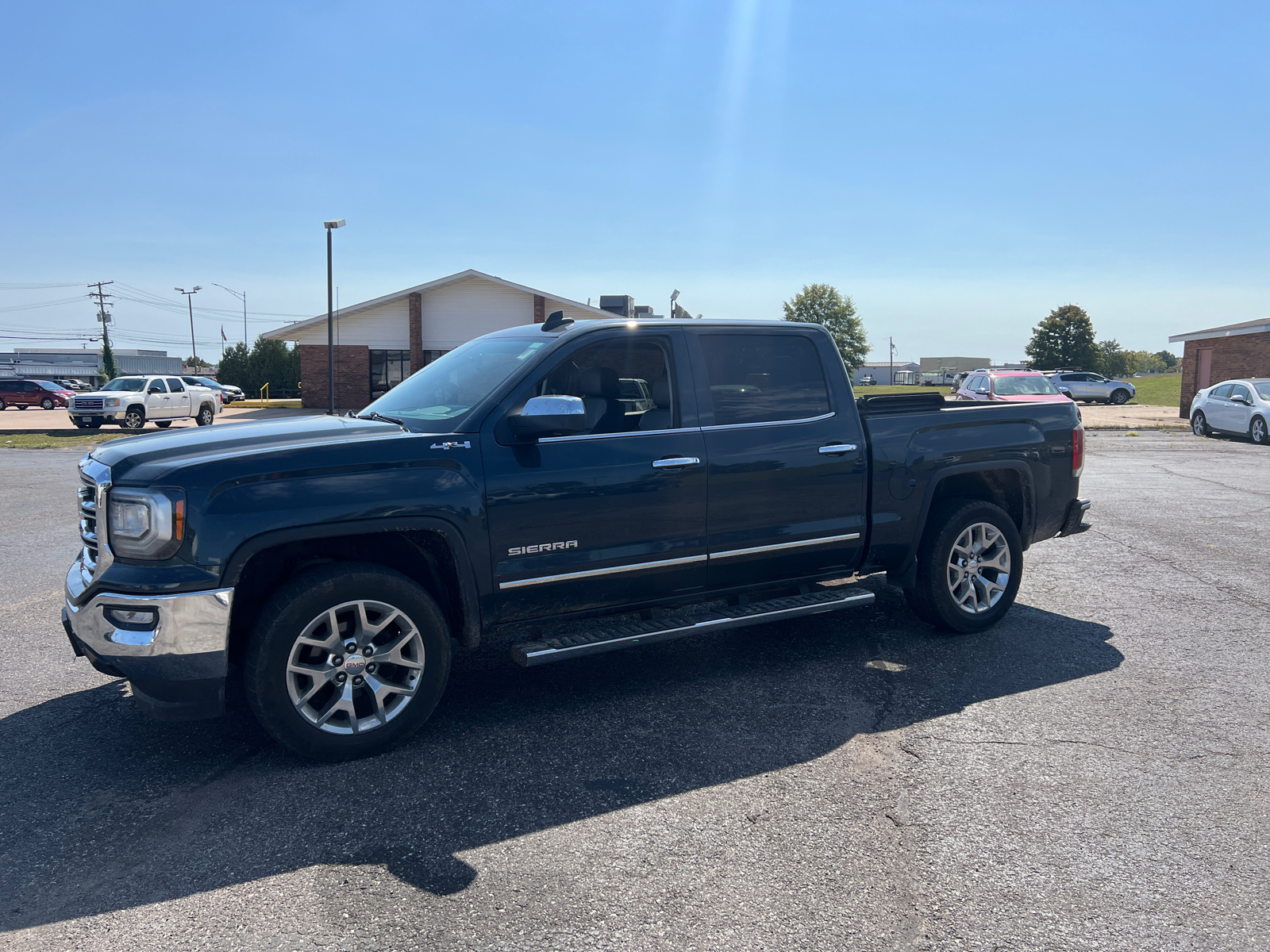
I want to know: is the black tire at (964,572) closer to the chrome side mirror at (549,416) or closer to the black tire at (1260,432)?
the chrome side mirror at (549,416)

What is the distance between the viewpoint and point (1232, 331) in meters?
31.1

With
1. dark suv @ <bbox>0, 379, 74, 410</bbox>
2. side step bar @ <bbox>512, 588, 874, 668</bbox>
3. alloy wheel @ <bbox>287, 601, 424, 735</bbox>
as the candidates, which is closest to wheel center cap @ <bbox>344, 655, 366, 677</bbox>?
alloy wheel @ <bbox>287, 601, 424, 735</bbox>

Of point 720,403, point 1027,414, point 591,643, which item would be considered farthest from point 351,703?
point 1027,414

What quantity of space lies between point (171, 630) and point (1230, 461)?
1911 centimetres

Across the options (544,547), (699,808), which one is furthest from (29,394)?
(699,808)

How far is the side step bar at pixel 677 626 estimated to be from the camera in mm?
4266

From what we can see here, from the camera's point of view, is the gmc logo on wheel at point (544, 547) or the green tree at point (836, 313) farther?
the green tree at point (836, 313)

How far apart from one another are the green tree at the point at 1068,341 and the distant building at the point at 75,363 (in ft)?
337

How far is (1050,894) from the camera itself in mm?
2980

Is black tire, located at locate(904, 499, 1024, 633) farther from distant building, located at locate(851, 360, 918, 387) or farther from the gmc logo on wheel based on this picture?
distant building, located at locate(851, 360, 918, 387)

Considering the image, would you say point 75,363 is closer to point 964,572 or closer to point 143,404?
point 143,404

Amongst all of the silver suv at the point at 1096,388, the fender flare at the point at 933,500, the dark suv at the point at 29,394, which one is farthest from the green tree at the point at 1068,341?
the fender flare at the point at 933,500

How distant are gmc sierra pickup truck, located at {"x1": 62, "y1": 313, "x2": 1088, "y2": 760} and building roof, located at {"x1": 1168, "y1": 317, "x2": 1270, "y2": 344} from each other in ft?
101

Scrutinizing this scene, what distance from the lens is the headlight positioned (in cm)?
364
